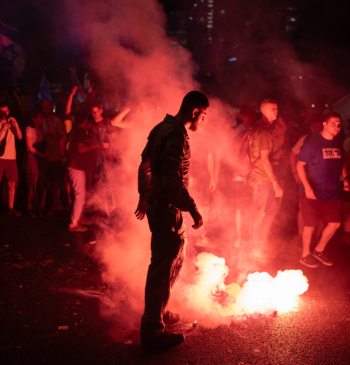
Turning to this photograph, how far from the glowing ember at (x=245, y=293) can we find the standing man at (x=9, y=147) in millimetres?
4537

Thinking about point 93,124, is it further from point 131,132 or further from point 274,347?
point 274,347

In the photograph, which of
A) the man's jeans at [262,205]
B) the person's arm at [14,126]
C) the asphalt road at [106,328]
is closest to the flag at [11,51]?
the person's arm at [14,126]

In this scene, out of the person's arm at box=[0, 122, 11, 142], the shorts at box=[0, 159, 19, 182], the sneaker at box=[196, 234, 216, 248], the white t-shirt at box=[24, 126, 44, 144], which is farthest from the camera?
the shorts at box=[0, 159, 19, 182]

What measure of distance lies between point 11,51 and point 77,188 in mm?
7928

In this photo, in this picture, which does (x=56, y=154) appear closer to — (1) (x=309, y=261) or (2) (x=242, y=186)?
(2) (x=242, y=186)

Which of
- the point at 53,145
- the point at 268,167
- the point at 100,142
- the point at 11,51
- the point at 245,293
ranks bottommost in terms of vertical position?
the point at 245,293

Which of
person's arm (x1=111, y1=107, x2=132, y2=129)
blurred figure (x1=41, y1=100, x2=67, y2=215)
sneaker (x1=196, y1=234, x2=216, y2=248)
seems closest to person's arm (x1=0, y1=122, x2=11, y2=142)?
blurred figure (x1=41, y1=100, x2=67, y2=215)

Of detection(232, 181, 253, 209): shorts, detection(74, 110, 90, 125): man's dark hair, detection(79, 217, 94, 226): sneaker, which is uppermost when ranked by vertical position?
detection(74, 110, 90, 125): man's dark hair

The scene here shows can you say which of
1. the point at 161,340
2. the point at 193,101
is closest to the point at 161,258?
the point at 161,340

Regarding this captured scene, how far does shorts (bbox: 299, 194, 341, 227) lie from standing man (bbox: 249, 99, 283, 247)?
1.47 feet

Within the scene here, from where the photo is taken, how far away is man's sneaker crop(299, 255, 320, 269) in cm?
493

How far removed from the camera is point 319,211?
16.5 feet

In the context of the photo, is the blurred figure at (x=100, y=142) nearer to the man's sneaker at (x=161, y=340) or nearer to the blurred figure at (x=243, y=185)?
the blurred figure at (x=243, y=185)

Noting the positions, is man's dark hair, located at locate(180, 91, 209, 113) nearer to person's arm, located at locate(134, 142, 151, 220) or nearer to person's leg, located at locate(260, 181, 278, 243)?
person's arm, located at locate(134, 142, 151, 220)
